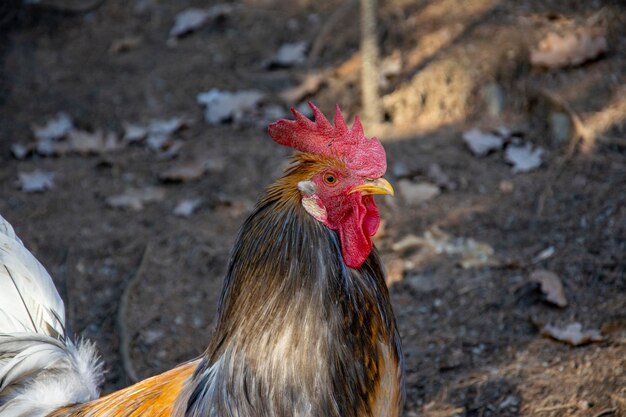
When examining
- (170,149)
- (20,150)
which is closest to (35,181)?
(20,150)

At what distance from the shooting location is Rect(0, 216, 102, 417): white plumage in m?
2.60

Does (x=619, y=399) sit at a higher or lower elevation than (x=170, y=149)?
lower

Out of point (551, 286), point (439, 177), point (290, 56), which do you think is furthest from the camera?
point (290, 56)

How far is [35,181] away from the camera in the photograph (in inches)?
206

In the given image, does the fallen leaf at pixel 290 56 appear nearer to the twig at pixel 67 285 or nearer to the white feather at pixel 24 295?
the twig at pixel 67 285

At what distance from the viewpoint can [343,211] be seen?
2246 mm

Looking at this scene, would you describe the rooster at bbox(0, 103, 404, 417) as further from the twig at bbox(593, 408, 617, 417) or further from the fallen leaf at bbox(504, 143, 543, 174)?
the fallen leaf at bbox(504, 143, 543, 174)

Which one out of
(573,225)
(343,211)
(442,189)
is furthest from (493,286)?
(343,211)

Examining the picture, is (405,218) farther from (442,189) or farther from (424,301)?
(424,301)

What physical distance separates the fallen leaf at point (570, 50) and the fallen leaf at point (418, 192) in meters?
1.17

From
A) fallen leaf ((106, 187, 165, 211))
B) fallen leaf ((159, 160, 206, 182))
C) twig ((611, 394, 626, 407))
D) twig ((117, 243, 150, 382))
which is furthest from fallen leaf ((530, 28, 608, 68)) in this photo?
twig ((117, 243, 150, 382))

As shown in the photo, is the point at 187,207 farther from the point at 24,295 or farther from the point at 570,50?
the point at 570,50

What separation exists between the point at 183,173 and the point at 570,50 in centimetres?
281

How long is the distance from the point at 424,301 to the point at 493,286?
379 millimetres
